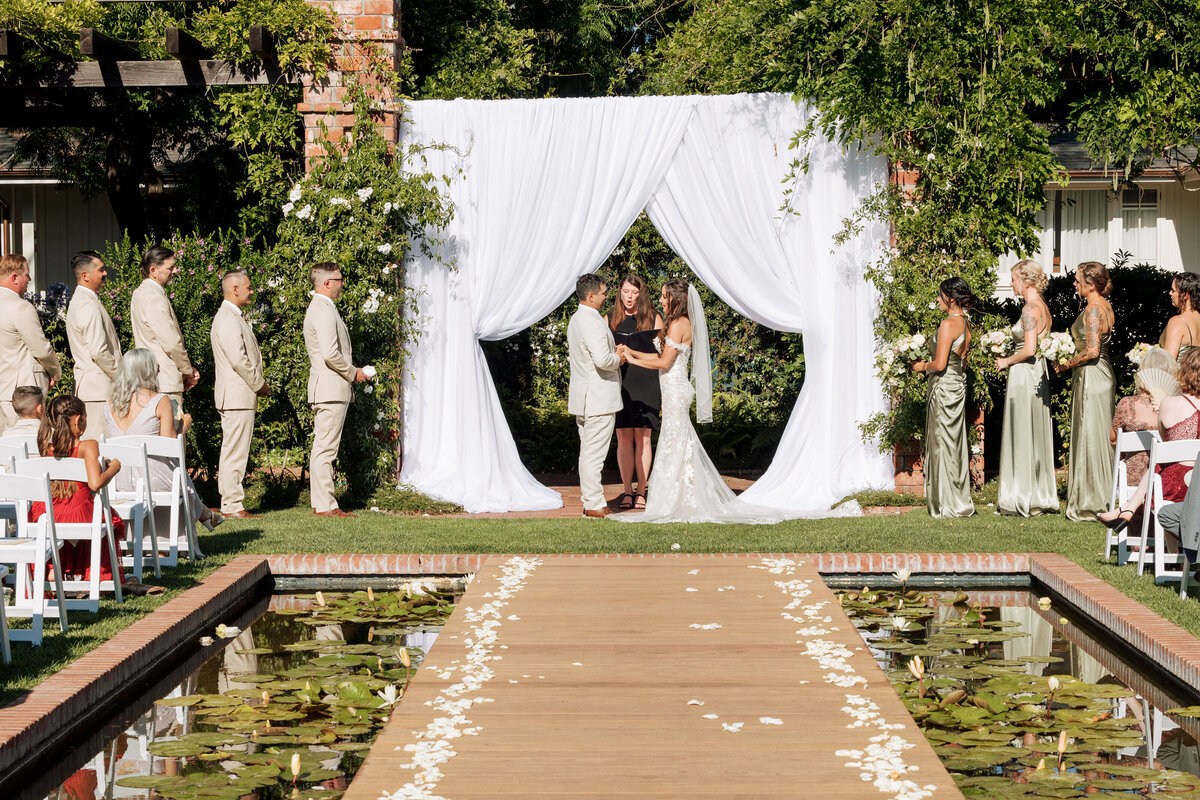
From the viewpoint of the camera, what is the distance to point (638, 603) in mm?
6016

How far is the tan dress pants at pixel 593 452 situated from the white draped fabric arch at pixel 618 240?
2.23 feet

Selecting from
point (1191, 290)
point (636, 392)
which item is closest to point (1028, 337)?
point (1191, 290)

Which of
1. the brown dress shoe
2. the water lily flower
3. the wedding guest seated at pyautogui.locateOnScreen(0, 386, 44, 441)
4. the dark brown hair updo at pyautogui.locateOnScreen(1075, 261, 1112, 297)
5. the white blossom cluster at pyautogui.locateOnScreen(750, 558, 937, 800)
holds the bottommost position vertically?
the water lily flower

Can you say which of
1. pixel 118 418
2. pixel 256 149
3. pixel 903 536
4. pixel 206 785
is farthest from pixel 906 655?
pixel 256 149

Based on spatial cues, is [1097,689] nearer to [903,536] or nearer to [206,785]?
[903,536]

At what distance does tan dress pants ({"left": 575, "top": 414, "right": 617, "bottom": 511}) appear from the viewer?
9.14m

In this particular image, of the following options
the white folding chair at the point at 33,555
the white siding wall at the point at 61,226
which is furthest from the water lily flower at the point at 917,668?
the white siding wall at the point at 61,226

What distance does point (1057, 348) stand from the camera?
863 cm

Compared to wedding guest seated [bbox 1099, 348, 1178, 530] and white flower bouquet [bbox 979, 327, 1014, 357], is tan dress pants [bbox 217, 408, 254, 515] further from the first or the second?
wedding guest seated [bbox 1099, 348, 1178, 530]

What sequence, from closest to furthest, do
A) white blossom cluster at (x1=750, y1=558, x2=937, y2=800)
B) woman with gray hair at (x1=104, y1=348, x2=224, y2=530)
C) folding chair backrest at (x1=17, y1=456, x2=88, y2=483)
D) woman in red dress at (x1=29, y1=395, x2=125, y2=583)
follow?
white blossom cluster at (x1=750, y1=558, x2=937, y2=800) < folding chair backrest at (x1=17, y1=456, x2=88, y2=483) < woman in red dress at (x1=29, y1=395, x2=125, y2=583) < woman with gray hair at (x1=104, y1=348, x2=224, y2=530)

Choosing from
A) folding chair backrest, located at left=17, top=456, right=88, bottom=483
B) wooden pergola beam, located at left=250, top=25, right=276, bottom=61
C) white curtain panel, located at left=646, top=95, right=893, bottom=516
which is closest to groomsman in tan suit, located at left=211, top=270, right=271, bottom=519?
wooden pergola beam, located at left=250, top=25, right=276, bottom=61

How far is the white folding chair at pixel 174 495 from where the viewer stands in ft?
23.1

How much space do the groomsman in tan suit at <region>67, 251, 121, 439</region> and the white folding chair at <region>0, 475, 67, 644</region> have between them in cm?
277

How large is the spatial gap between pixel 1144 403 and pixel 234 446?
5.68 meters
